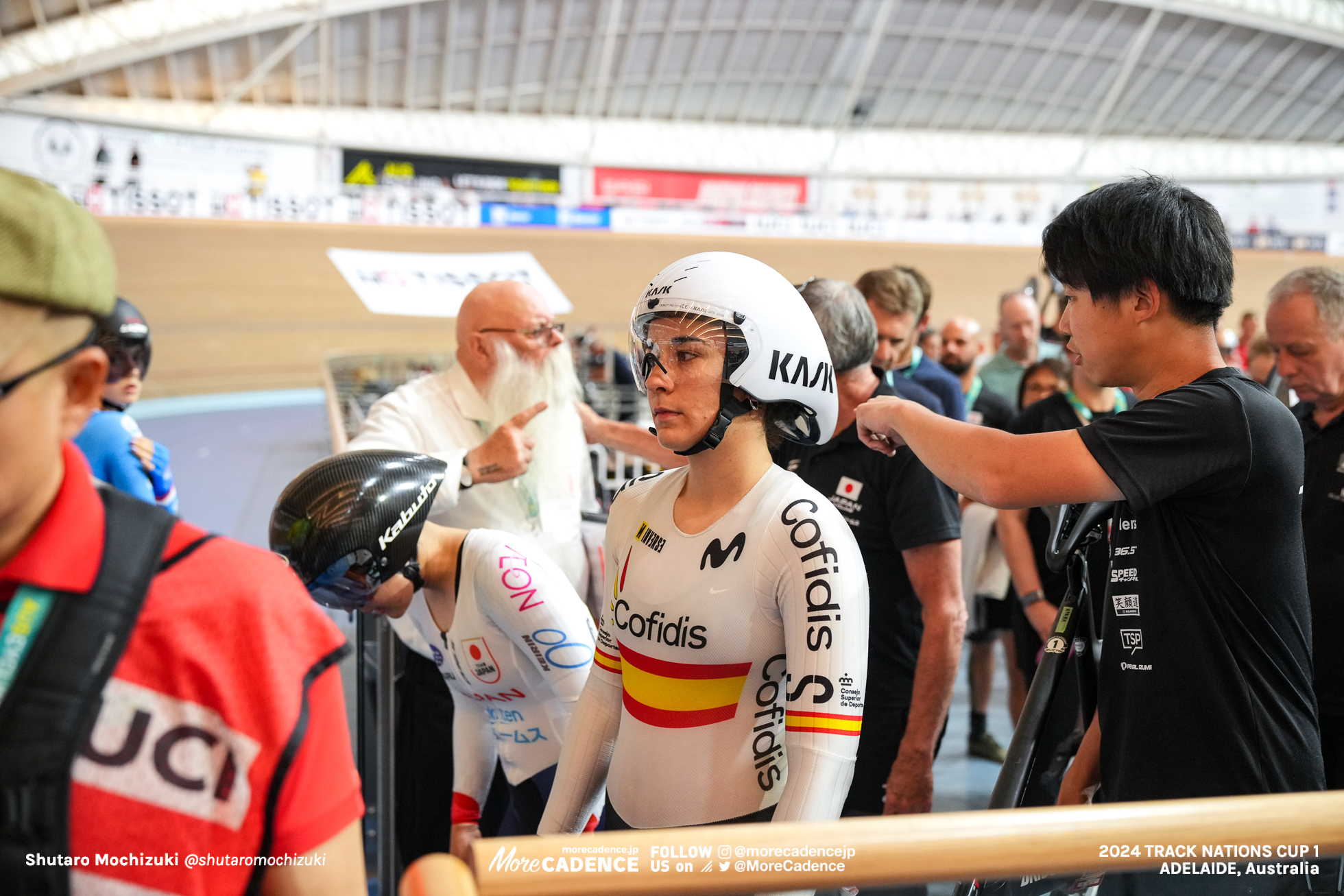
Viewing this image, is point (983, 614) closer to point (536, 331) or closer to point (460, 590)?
point (536, 331)

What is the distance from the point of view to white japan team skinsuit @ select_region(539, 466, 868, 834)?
4.90 feet

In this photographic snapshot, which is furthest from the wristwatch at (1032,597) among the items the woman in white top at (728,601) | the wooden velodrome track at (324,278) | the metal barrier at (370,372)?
the wooden velodrome track at (324,278)

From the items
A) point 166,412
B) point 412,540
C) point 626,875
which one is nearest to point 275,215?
point 166,412

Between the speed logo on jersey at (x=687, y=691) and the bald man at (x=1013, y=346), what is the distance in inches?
196

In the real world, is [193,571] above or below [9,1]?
below

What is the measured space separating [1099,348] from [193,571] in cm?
138

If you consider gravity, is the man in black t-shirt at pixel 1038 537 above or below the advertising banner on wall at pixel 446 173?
below

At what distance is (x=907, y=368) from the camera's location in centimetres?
435

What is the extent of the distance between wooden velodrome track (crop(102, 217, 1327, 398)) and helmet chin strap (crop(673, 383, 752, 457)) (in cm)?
1660

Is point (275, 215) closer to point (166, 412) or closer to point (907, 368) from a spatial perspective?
point (166, 412)

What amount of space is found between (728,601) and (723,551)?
84 mm

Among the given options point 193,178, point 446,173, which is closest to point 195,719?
point 193,178

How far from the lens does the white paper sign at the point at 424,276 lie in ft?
14.3

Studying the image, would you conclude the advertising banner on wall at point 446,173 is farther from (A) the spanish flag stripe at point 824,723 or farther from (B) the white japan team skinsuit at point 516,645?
(A) the spanish flag stripe at point 824,723
